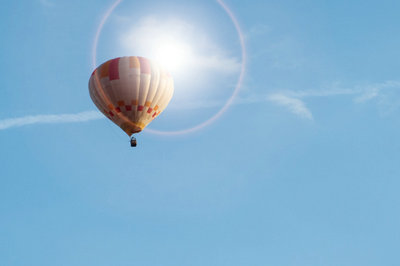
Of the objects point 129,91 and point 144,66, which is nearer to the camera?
point 129,91

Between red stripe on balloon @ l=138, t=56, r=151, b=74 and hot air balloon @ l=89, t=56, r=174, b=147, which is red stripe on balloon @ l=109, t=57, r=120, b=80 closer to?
hot air balloon @ l=89, t=56, r=174, b=147

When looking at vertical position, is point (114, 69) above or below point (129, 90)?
above

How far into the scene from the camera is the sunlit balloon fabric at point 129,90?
78375mm

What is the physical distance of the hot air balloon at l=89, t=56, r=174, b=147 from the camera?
7838 centimetres

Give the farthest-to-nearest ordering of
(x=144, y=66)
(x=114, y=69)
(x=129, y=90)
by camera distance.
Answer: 1. (x=144, y=66)
2. (x=114, y=69)
3. (x=129, y=90)

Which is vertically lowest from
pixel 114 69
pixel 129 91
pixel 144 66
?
pixel 129 91

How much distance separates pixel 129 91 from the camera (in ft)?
257

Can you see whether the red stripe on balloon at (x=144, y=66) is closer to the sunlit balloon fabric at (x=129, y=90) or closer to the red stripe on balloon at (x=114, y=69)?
the sunlit balloon fabric at (x=129, y=90)

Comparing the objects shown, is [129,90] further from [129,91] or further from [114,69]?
[114,69]

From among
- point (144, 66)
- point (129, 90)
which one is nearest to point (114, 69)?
point (129, 90)

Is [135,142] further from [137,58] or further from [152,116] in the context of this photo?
[137,58]

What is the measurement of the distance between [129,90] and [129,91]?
105mm

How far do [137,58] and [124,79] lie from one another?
3.31m

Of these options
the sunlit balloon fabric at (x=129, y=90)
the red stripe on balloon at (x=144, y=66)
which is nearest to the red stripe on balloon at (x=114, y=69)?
the sunlit balloon fabric at (x=129, y=90)
